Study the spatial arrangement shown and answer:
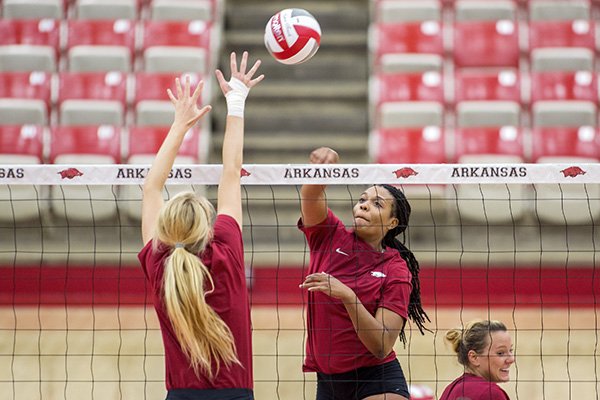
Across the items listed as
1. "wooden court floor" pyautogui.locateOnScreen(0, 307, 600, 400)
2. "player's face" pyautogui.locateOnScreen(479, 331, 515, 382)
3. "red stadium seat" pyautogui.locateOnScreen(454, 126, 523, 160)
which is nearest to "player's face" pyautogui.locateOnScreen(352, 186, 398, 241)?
"player's face" pyautogui.locateOnScreen(479, 331, 515, 382)

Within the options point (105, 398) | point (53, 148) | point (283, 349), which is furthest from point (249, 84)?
point (53, 148)

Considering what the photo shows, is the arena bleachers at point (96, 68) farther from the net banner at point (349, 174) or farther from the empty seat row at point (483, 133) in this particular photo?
the net banner at point (349, 174)

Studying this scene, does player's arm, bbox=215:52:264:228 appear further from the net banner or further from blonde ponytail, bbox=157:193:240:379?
the net banner

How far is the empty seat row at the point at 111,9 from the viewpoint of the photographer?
10031mm

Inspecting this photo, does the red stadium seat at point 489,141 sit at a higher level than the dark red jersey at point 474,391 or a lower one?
higher

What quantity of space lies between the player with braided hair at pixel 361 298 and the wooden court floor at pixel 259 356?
6.14 feet

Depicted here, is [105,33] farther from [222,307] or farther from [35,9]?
[222,307]

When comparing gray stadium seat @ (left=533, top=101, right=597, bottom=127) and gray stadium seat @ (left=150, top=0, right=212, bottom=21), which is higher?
gray stadium seat @ (left=150, top=0, right=212, bottom=21)

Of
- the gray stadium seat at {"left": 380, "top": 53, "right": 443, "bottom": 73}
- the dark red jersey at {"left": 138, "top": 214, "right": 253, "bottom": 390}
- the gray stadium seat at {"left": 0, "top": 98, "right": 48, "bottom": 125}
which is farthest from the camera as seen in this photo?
the gray stadium seat at {"left": 380, "top": 53, "right": 443, "bottom": 73}

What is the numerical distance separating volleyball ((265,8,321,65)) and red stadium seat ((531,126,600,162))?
4.16 meters

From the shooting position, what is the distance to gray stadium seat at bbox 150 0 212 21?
10023mm

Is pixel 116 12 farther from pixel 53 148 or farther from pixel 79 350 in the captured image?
pixel 79 350

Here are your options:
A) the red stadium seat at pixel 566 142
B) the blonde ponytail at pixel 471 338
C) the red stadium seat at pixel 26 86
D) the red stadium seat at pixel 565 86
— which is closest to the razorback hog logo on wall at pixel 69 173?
the blonde ponytail at pixel 471 338

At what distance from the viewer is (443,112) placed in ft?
30.2
